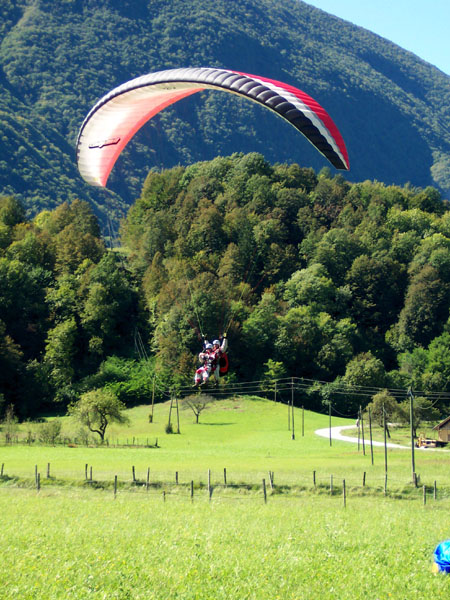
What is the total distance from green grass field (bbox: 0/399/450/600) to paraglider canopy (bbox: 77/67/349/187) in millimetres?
9835

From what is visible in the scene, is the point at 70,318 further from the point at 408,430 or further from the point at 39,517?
the point at 39,517

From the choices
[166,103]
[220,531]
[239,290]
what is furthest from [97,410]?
[220,531]

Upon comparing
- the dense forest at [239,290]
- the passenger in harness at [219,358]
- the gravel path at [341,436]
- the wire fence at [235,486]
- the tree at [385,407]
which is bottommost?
the gravel path at [341,436]

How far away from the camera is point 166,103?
93.0 feet

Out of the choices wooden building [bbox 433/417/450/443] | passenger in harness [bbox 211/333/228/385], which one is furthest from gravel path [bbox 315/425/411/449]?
passenger in harness [bbox 211/333/228/385]

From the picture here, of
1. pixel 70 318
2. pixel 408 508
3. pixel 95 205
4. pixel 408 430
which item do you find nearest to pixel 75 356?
pixel 70 318

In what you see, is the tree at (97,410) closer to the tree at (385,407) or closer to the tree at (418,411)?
the tree at (385,407)

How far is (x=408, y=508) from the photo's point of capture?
77.0 feet

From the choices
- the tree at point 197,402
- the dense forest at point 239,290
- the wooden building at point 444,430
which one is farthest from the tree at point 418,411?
the tree at point 197,402

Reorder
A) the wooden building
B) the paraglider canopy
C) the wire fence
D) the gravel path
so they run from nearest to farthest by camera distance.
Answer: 1. the paraglider canopy
2. the wire fence
3. the gravel path
4. the wooden building

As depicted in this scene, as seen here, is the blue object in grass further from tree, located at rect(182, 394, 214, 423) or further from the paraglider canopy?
tree, located at rect(182, 394, 214, 423)

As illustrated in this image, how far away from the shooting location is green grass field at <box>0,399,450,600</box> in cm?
1235

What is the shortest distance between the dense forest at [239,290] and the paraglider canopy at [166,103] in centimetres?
4038

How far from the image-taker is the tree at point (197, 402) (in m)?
64.7
